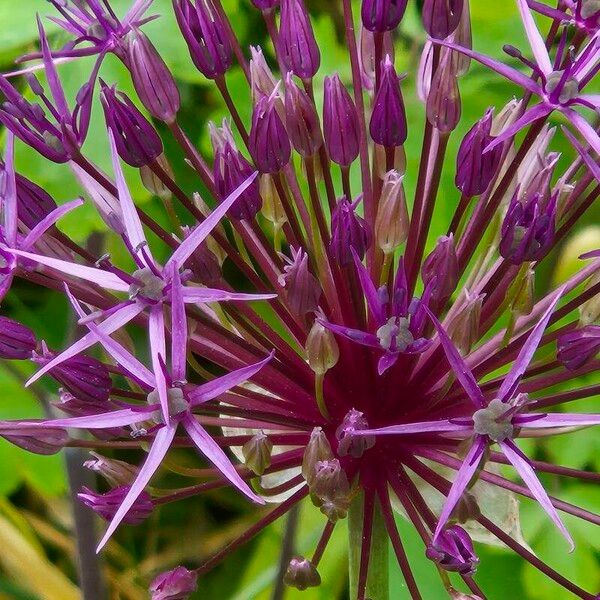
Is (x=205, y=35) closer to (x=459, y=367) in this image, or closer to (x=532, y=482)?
(x=459, y=367)

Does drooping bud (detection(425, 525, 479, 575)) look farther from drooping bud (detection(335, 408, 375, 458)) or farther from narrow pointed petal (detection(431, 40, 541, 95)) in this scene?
narrow pointed petal (detection(431, 40, 541, 95))

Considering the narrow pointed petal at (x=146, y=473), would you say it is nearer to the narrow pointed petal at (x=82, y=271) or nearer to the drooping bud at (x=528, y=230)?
the narrow pointed petal at (x=82, y=271)

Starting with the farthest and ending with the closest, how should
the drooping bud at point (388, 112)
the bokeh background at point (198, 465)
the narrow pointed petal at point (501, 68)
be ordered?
the bokeh background at point (198, 465) < the drooping bud at point (388, 112) < the narrow pointed petal at point (501, 68)

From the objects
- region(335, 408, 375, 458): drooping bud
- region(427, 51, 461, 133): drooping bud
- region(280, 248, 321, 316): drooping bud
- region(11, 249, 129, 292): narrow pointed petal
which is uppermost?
region(427, 51, 461, 133): drooping bud

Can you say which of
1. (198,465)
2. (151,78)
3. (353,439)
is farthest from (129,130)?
(198,465)

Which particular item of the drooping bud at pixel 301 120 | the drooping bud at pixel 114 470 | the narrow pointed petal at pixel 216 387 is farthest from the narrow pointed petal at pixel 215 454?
the drooping bud at pixel 301 120

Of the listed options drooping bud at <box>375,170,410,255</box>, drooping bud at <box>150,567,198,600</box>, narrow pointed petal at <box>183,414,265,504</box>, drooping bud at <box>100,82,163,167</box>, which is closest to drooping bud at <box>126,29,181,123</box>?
drooping bud at <box>100,82,163,167</box>

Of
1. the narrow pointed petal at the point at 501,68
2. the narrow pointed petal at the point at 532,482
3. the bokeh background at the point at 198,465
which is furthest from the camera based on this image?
the bokeh background at the point at 198,465
